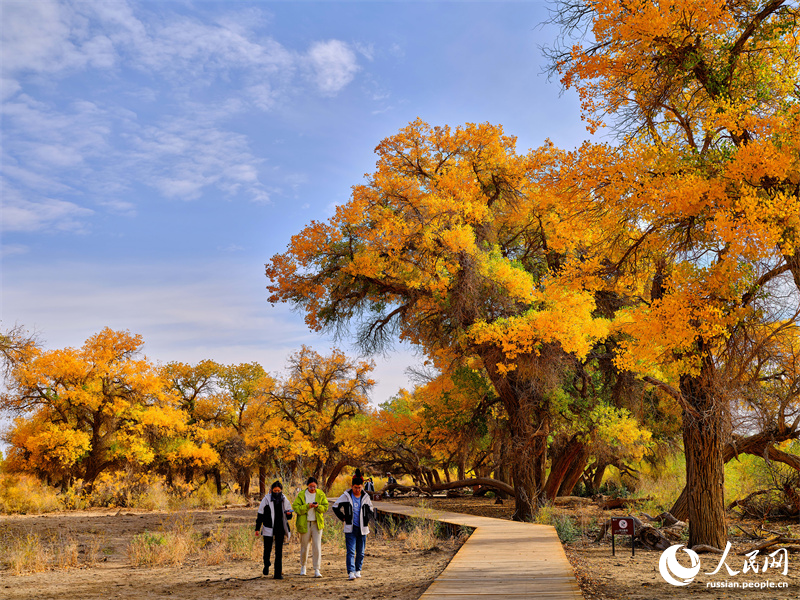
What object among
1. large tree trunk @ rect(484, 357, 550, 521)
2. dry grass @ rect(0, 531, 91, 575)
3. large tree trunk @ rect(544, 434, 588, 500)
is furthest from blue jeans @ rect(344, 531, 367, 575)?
large tree trunk @ rect(544, 434, 588, 500)

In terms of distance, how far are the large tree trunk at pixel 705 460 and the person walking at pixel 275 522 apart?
22.9ft

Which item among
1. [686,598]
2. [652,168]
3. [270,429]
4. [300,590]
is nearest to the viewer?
[686,598]

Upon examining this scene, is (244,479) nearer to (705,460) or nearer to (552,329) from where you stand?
(552,329)

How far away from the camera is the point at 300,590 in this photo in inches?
349

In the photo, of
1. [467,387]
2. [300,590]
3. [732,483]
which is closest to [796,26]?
[300,590]

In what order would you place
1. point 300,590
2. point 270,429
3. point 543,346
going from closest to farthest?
point 300,590, point 543,346, point 270,429

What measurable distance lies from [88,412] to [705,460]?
83.7 ft

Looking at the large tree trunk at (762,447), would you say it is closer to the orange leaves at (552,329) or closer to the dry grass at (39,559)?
the orange leaves at (552,329)

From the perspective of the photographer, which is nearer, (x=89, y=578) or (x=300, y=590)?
(x=300, y=590)

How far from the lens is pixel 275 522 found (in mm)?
9914

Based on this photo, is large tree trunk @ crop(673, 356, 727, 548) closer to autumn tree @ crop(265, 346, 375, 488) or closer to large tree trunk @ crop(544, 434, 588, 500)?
large tree trunk @ crop(544, 434, 588, 500)

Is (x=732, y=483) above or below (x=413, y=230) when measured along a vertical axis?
below

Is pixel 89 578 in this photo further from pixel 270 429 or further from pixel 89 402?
pixel 270 429

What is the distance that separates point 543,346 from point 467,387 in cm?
399
